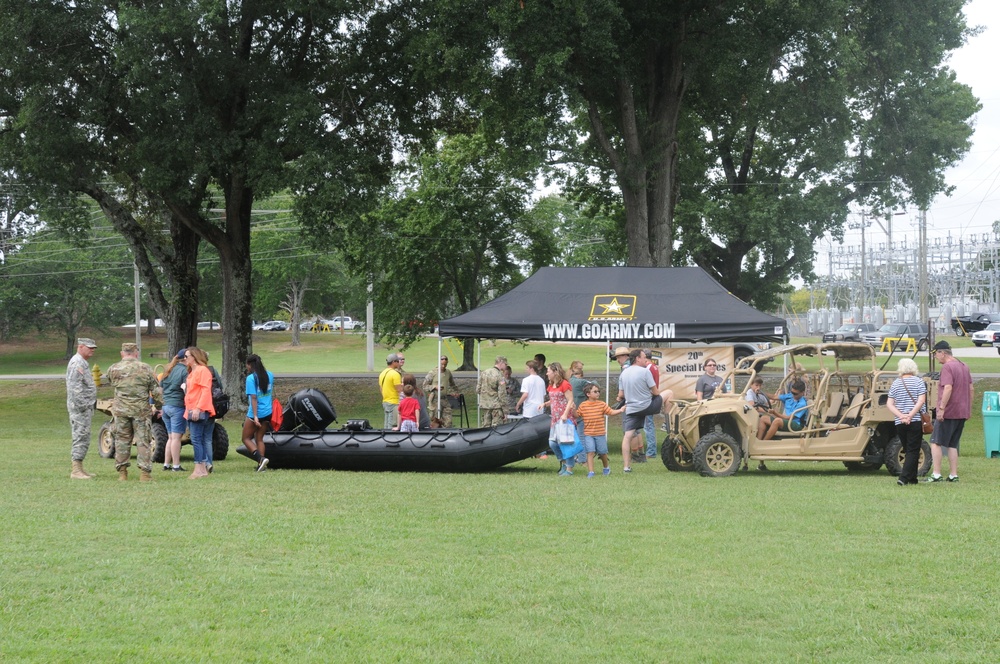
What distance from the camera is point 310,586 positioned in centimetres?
740

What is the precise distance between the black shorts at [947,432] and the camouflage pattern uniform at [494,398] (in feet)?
22.2

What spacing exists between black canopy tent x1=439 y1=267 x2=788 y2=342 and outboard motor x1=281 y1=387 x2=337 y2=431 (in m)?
3.09

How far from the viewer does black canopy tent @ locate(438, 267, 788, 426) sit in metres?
18.5

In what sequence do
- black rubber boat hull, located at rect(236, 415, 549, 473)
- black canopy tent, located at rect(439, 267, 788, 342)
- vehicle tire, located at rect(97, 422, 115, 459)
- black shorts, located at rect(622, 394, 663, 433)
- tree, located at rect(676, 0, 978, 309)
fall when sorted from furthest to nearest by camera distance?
tree, located at rect(676, 0, 978, 309)
black canopy tent, located at rect(439, 267, 788, 342)
vehicle tire, located at rect(97, 422, 115, 459)
black shorts, located at rect(622, 394, 663, 433)
black rubber boat hull, located at rect(236, 415, 549, 473)

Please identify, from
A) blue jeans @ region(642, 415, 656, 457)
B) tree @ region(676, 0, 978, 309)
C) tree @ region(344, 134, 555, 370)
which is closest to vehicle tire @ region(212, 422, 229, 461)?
blue jeans @ region(642, 415, 656, 457)

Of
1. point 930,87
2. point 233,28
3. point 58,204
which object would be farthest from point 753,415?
point 930,87

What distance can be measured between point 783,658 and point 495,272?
3500 cm

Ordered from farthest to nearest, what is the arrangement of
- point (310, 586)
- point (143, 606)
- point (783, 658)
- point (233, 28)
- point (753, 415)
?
1. point (233, 28)
2. point (753, 415)
3. point (310, 586)
4. point (143, 606)
5. point (783, 658)

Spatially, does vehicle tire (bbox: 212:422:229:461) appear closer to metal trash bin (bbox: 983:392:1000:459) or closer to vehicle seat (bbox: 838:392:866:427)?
vehicle seat (bbox: 838:392:866:427)

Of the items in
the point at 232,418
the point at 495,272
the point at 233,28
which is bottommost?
the point at 232,418

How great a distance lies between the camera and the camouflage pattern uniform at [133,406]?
13219 mm

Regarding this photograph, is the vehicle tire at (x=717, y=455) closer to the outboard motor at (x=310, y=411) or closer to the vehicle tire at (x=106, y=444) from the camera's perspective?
the outboard motor at (x=310, y=411)

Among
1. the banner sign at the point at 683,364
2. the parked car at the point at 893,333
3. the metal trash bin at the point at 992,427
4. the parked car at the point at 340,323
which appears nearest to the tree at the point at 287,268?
the parked car at the point at 340,323

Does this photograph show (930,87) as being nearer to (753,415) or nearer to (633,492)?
(753,415)
